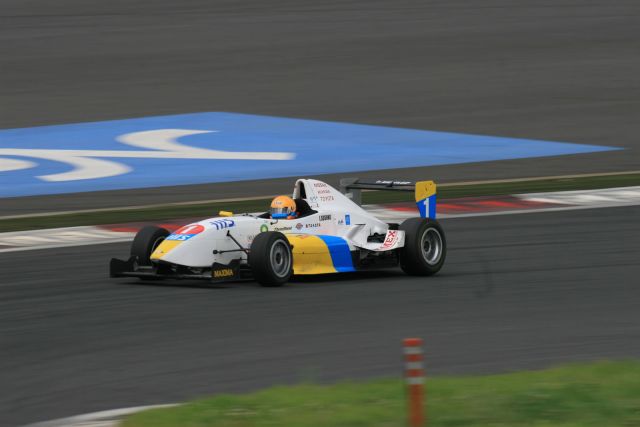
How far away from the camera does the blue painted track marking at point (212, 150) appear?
20609 mm

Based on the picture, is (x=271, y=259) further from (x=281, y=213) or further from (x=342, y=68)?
(x=342, y=68)

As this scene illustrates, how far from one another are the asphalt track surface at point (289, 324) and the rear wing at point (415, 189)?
69cm

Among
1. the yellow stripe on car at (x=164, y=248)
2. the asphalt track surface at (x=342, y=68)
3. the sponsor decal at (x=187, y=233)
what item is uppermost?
the asphalt track surface at (x=342, y=68)

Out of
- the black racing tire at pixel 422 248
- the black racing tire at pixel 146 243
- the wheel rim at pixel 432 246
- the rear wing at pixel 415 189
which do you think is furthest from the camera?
the rear wing at pixel 415 189

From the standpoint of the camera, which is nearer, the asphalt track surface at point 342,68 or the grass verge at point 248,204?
the grass verge at point 248,204

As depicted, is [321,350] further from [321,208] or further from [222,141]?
[222,141]

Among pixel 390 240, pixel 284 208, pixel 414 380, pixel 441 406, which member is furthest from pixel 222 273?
pixel 414 380

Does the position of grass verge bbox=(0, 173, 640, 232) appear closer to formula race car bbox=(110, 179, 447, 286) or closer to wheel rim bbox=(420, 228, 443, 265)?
formula race car bbox=(110, 179, 447, 286)

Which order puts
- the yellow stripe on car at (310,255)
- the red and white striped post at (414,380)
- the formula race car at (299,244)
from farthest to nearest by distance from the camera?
the yellow stripe on car at (310,255) → the formula race car at (299,244) → the red and white striped post at (414,380)

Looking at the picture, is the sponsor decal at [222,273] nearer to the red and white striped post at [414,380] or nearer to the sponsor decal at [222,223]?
the sponsor decal at [222,223]

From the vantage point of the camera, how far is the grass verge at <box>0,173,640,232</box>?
1700 cm

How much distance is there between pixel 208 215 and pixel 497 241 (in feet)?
13.4

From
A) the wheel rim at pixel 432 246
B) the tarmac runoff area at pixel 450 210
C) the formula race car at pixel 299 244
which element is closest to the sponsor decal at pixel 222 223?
the formula race car at pixel 299 244

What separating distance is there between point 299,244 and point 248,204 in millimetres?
5390
